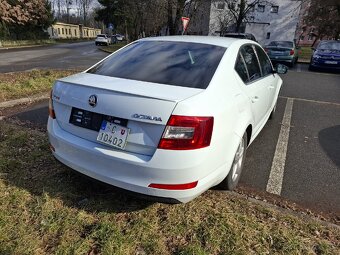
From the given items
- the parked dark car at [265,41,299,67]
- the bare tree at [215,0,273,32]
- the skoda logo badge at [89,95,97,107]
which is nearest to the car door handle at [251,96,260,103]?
the skoda logo badge at [89,95,97,107]

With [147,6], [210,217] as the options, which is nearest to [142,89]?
[210,217]

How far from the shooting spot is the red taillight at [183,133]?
219 cm

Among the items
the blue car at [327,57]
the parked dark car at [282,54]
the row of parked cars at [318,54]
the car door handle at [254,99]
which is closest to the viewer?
the car door handle at [254,99]

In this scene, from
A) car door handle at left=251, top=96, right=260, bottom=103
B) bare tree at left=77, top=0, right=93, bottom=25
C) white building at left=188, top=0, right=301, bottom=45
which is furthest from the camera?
bare tree at left=77, top=0, right=93, bottom=25

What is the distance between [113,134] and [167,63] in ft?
3.33

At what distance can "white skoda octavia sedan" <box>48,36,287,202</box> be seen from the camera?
2.23 metres

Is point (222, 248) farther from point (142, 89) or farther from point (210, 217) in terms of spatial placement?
point (142, 89)

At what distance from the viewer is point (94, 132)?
2496 mm

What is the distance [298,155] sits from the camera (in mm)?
4316

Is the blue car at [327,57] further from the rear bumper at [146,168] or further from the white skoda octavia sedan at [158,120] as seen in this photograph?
the rear bumper at [146,168]

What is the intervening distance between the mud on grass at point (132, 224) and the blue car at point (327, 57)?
45.5 feet

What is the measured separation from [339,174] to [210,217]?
2087 millimetres

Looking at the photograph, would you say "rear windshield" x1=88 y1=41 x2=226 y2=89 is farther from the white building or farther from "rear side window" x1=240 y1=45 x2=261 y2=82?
the white building

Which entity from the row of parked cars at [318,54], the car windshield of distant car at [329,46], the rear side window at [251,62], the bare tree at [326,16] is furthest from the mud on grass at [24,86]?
the bare tree at [326,16]
